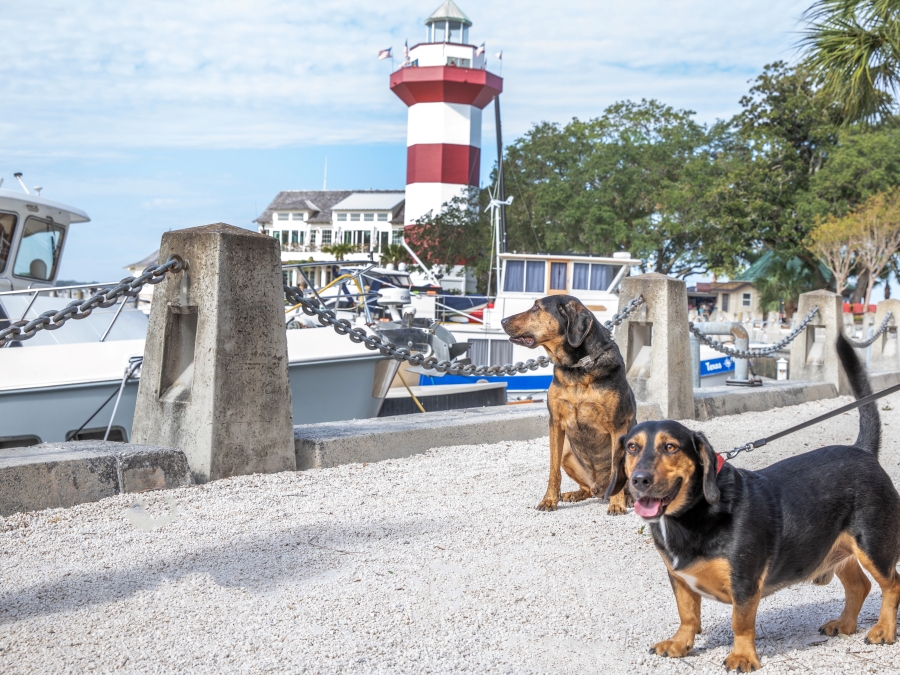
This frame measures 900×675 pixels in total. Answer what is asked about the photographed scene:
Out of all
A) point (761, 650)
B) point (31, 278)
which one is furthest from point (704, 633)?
point (31, 278)

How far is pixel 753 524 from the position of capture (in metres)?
2.99

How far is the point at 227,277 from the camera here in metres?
5.76

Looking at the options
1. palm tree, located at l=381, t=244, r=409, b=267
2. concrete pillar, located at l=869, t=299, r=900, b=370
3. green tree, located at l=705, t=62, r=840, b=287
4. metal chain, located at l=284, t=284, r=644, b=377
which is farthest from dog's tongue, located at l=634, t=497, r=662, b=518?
palm tree, located at l=381, t=244, r=409, b=267

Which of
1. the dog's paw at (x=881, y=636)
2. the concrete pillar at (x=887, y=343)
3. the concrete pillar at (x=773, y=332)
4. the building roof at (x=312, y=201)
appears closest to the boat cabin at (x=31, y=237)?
the dog's paw at (x=881, y=636)

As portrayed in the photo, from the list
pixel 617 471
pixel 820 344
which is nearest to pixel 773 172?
pixel 820 344

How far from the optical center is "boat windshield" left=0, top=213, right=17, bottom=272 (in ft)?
41.2

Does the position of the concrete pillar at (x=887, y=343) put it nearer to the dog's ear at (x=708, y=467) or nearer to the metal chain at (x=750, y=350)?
the metal chain at (x=750, y=350)

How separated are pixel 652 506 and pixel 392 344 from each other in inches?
192

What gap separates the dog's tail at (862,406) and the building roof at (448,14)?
238 ft

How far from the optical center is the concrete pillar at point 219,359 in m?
5.74

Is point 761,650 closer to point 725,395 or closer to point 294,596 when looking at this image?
point 294,596

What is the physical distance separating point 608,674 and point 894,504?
1.20m

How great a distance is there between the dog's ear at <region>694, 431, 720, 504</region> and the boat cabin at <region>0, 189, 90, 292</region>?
11.8 metres

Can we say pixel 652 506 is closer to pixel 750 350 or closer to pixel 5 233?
pixel 750 350
